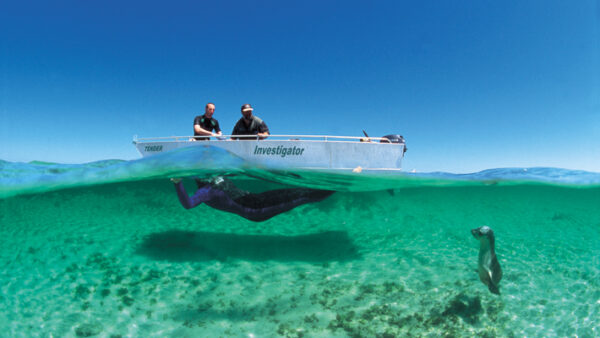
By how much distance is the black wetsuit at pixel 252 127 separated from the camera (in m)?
9.62

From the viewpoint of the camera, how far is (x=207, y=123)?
9.20 metres

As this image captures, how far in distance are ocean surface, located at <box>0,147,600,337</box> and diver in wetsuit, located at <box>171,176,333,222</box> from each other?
0.87 metres

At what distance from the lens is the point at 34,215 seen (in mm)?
10430

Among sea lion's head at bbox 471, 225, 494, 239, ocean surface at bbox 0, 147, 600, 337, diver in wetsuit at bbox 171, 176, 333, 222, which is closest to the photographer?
ocean surface at bbox 0, 147, 600, 337

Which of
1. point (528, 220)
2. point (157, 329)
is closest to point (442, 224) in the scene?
point (528, 220)

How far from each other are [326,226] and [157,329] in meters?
7.86

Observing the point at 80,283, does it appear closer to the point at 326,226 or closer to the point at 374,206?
the point at 326,226

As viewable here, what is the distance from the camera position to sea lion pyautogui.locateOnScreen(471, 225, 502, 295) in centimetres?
513

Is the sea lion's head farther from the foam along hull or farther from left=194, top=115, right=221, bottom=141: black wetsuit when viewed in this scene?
left=194, top=115, right=221, bottom=141: black wetsuit

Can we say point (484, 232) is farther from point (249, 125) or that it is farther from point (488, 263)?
point (249, 125)

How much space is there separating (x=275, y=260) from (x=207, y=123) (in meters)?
5.10

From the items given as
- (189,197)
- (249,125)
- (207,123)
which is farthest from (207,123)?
(189,197)

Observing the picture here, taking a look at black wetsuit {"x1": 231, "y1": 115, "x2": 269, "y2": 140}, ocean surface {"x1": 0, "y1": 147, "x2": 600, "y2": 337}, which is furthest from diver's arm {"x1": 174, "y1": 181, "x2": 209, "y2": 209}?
black wetsuit {"x1": 231, "y1": 115, "x2": 269, "y2": 140}

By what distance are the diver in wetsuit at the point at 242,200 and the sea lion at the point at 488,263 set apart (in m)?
4.27
